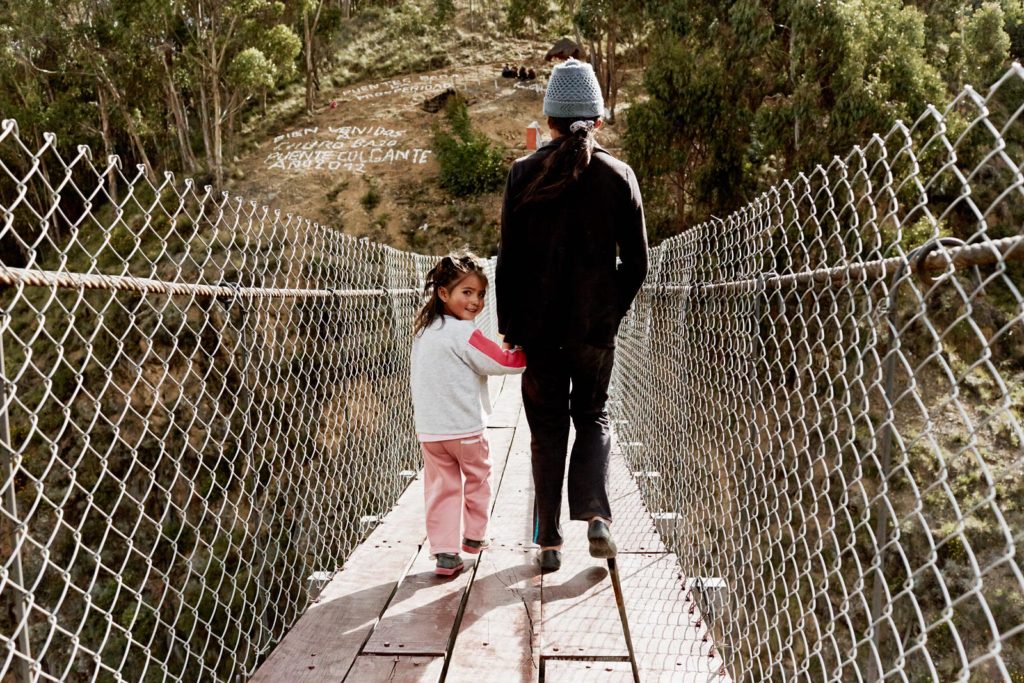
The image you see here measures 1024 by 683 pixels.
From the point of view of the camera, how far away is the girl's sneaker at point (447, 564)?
9.05ft

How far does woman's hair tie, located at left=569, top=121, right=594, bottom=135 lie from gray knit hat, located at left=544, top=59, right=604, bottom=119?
0.10 ft

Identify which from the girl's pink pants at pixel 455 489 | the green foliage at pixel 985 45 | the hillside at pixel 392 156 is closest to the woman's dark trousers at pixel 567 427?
the girl's pink pants at pixel 455 489

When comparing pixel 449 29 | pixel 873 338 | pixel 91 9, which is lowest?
pixel 873 338

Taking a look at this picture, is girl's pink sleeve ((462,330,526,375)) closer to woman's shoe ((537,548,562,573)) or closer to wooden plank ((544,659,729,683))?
woman's shoe ((537,548,562,573))

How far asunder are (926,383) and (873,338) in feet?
50.6

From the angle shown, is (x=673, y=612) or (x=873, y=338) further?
(x=673, y=612)

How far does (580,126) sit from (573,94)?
11cm

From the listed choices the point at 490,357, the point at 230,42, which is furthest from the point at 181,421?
the point at 490,357

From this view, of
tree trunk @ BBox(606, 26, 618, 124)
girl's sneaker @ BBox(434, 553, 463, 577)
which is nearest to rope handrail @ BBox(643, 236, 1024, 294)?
girl's sneaker @ BBox(434, 553, 463, 577)

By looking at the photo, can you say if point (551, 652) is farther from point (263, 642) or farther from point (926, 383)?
point (926, 383)

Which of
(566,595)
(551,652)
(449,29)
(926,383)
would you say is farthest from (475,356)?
(449,29)

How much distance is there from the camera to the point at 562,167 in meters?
2.42

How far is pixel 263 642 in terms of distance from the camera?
242 centimetres

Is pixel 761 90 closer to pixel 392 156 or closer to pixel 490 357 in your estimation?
pixel 392 156
